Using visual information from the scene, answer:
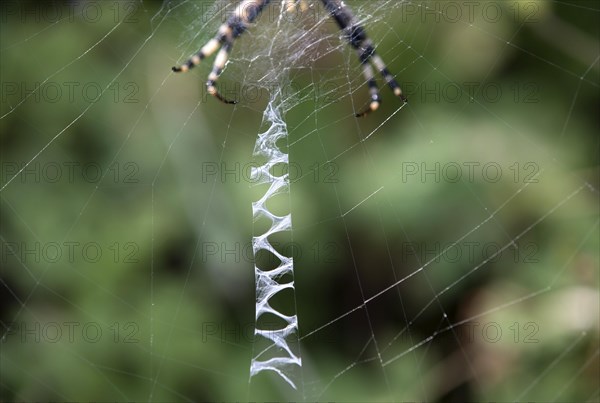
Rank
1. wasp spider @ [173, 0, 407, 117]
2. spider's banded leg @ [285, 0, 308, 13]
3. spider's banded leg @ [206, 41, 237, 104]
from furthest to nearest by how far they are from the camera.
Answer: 1. spider's banded leg @ [285, 0, 308, 13]
2. wasp spider @ [173, 0, 407, 117]
3. spider's banded leg @ [206, 41, 237, 104]

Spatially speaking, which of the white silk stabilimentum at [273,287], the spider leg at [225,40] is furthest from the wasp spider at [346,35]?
the white silk stabilimentum at [273,287]

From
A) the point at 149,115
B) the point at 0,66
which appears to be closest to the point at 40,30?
the point at 0,66

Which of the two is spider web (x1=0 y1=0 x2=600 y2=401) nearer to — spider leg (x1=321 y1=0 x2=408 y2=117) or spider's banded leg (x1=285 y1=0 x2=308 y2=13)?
spider leg (x1=321 y1=0 x2=408 y2=117)

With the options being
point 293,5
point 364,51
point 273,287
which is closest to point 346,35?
point 364,51

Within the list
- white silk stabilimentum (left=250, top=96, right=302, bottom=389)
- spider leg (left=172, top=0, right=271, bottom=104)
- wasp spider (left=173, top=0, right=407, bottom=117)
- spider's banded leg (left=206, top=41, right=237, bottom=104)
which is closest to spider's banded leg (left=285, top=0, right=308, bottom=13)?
wasp spider (left=173, top=0, right=407, bottom=117)

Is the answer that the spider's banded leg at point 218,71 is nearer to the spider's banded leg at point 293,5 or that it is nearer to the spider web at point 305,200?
the spider web at point 305,200

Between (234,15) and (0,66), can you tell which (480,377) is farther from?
(0,66)

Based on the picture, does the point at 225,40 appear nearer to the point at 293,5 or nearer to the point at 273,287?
the point at 293,5
